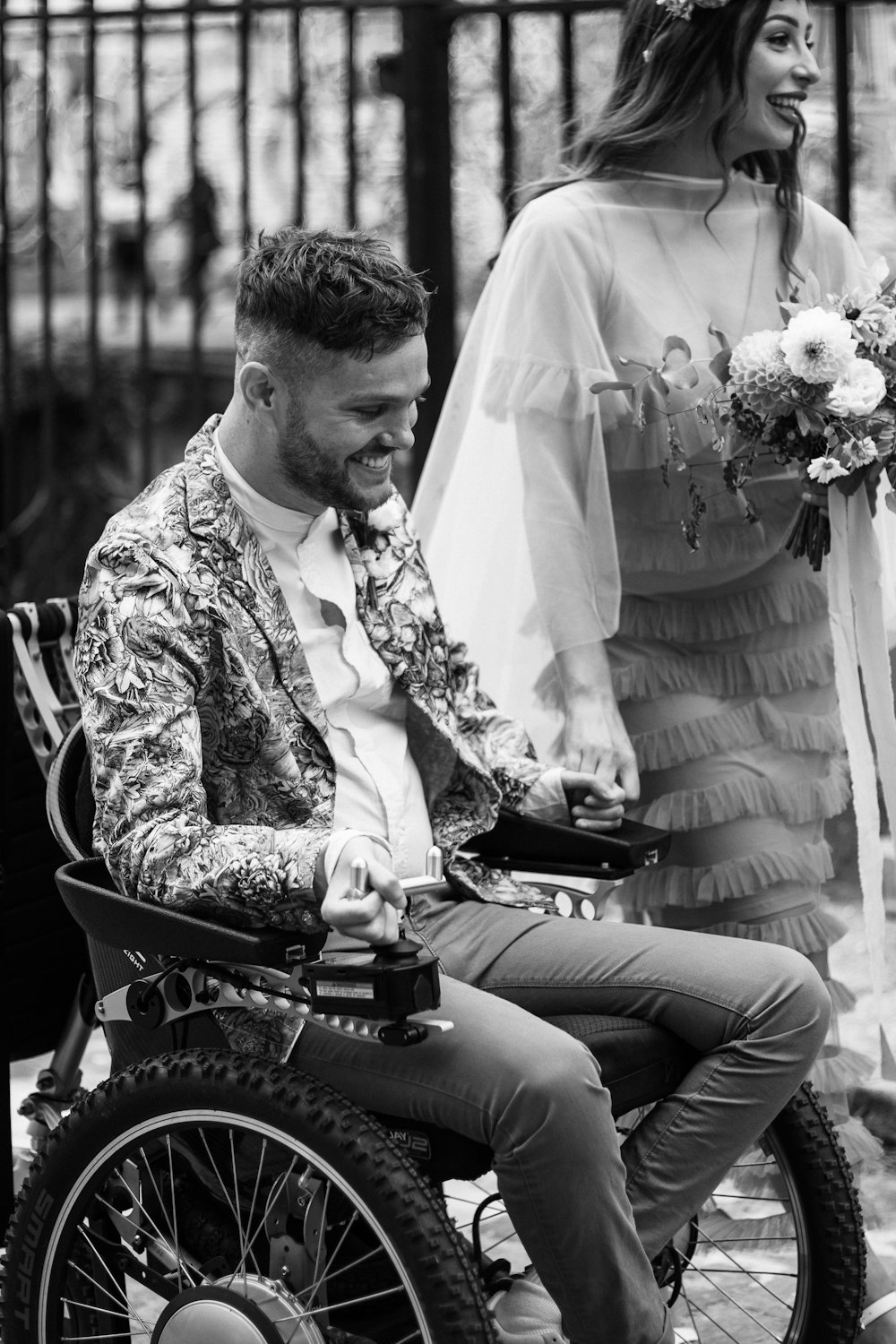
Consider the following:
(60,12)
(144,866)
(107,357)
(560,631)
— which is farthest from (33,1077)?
(107,357)

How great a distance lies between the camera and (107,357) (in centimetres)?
872

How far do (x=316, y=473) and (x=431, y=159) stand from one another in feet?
8.06

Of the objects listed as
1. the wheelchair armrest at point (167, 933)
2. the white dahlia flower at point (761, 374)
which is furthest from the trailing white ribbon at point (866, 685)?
Answer: the wheelchair armrest at point (167, 933)

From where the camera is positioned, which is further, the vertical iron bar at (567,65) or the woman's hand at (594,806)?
the vertical iron bar at (567,65)

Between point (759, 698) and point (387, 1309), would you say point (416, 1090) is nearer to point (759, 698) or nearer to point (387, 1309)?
point (387, 1309)

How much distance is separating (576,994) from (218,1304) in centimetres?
57

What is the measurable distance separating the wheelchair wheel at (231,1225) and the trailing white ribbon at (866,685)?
39.6 inches

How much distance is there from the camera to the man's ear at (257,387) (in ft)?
6.89

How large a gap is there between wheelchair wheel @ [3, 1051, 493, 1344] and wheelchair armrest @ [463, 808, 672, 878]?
535 mm

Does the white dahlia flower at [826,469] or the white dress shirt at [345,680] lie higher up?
the white dahlia flower at [826,469]

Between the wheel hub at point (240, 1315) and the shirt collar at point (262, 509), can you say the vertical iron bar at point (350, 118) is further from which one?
the wheel hub at point (240, 1315)

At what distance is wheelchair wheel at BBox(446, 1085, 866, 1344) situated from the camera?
218 cm

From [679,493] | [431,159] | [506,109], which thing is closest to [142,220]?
[431,159]

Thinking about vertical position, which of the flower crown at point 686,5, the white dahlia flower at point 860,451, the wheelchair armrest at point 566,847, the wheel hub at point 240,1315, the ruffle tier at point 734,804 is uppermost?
the flower crown at point 686,5
